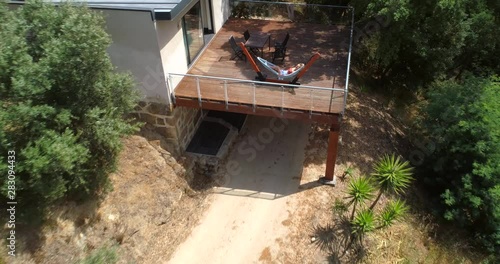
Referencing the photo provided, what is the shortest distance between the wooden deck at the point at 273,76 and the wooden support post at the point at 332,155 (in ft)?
2.56

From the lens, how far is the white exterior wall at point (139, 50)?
34.3ft

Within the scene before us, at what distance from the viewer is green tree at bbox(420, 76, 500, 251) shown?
1209cm

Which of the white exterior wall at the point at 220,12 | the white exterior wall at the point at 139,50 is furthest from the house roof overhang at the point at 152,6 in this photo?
the white exterior wall at the point at 220,12

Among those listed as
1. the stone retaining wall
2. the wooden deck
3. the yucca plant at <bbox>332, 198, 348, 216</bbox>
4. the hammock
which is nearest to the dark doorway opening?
the stone retaining wall

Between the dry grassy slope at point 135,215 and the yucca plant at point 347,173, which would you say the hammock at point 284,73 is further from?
the dry grassy slope at point 135,215

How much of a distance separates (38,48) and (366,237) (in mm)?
10497

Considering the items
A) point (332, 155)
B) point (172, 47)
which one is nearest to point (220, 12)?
point (172, 47)

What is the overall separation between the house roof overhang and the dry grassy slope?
4.12 metres

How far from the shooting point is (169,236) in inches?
460

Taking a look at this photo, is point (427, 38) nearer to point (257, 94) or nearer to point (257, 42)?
point (257, 42)

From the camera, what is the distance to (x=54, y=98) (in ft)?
27.5

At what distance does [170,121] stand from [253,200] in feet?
12.8

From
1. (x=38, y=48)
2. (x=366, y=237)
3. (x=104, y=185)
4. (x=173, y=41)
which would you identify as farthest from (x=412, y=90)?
(x=38, y=48)

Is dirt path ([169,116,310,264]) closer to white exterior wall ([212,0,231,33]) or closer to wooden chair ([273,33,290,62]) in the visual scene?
wooden chair ([273,33,290,62])
